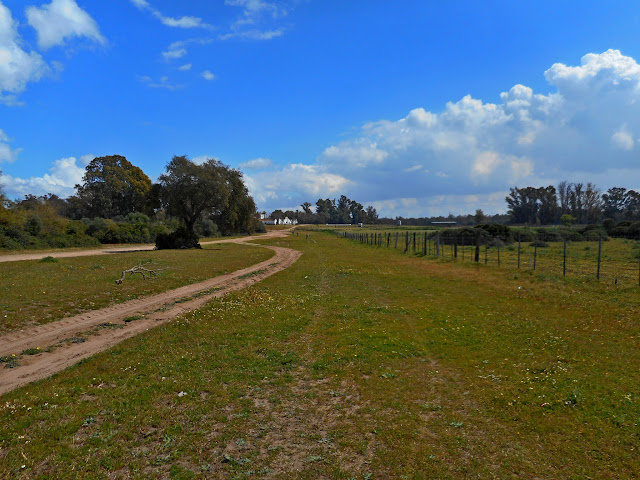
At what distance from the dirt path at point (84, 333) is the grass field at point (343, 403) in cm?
64

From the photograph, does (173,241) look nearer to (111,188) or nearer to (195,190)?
(195,190)

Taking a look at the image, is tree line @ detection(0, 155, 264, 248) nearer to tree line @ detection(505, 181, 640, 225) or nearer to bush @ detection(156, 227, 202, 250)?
bush @ detection(156, 227, 202, 250)

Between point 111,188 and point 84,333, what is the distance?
63047mm

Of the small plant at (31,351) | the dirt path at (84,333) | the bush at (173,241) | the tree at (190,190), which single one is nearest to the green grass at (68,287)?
the dirt path at (84,333)

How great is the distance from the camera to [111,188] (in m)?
64.2

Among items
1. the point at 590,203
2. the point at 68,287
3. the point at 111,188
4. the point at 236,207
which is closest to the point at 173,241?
the point at 236,207

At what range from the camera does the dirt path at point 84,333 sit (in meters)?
7.27

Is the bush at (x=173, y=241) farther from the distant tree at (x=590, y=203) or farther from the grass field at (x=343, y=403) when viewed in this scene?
the distant tree at (x=590, y=203)

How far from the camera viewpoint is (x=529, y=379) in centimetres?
677

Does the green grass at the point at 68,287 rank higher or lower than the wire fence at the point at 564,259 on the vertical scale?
lower

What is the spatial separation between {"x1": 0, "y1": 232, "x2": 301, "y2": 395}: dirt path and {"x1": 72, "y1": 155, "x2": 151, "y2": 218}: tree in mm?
53851

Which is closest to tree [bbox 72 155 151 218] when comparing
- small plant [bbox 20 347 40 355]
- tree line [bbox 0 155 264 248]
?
tree line [bbox 0 155 264 248]

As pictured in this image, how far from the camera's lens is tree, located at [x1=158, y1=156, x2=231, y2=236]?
44.2m

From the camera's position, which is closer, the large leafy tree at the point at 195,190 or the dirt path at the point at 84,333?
the dirt path at the point at 84,333
